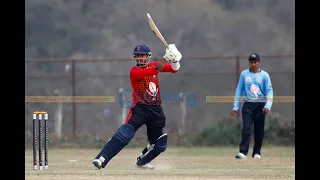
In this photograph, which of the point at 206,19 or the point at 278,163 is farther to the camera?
the point at 206,19

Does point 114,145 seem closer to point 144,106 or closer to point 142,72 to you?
point 144,106

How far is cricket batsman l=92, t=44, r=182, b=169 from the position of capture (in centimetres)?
1591

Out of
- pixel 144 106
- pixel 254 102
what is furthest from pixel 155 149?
pixel 254 102

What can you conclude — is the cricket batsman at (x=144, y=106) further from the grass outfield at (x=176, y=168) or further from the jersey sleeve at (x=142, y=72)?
the grass outfield at (x=176, y=168)

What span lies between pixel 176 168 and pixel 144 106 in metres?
1.85

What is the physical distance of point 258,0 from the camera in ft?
103

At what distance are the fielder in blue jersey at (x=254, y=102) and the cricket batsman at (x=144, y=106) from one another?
3936 millimetres

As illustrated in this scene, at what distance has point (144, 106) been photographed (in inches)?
637

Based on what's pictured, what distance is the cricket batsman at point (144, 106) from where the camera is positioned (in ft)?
52.2

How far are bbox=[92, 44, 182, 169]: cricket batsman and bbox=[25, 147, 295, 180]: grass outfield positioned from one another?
40 cm

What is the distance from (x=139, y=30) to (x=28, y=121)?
4359 mm
